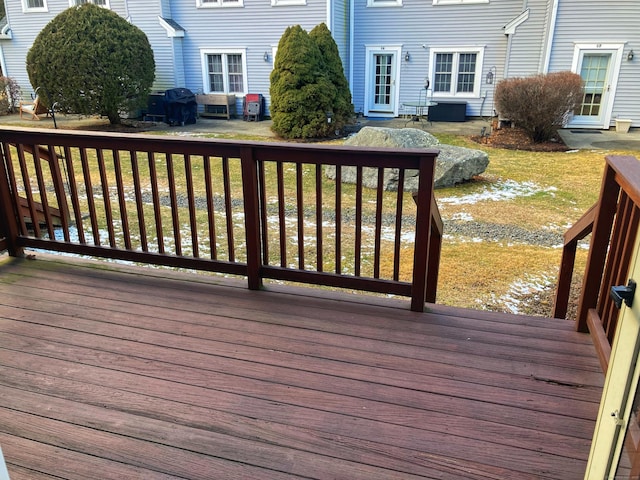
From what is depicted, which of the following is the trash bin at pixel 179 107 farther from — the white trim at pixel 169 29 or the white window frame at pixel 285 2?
the white window frame at pixel 285 2

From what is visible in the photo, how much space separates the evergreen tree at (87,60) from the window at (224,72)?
2.31 m

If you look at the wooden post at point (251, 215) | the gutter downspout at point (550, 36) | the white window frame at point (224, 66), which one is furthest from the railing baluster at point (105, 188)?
the white window frame at point (224, 66)

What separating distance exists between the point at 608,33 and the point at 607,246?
460 inches

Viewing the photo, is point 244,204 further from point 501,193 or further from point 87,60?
point 87,60

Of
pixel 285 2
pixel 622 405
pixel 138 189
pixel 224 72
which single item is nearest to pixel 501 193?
pixel 138 189

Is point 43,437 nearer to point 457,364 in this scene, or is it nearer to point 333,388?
point 333,388

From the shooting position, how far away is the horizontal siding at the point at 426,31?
1308 cm

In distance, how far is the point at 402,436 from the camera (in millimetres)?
1956

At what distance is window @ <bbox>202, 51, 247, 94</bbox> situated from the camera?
1463cm

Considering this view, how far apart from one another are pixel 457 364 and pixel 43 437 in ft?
5.95

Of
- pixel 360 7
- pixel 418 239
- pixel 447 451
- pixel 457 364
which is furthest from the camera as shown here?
pixel 360 7

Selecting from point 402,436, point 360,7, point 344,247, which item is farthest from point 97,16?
point 402,436

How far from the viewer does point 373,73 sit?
14430 mm

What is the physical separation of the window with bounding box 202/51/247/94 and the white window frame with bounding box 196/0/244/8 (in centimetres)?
122
